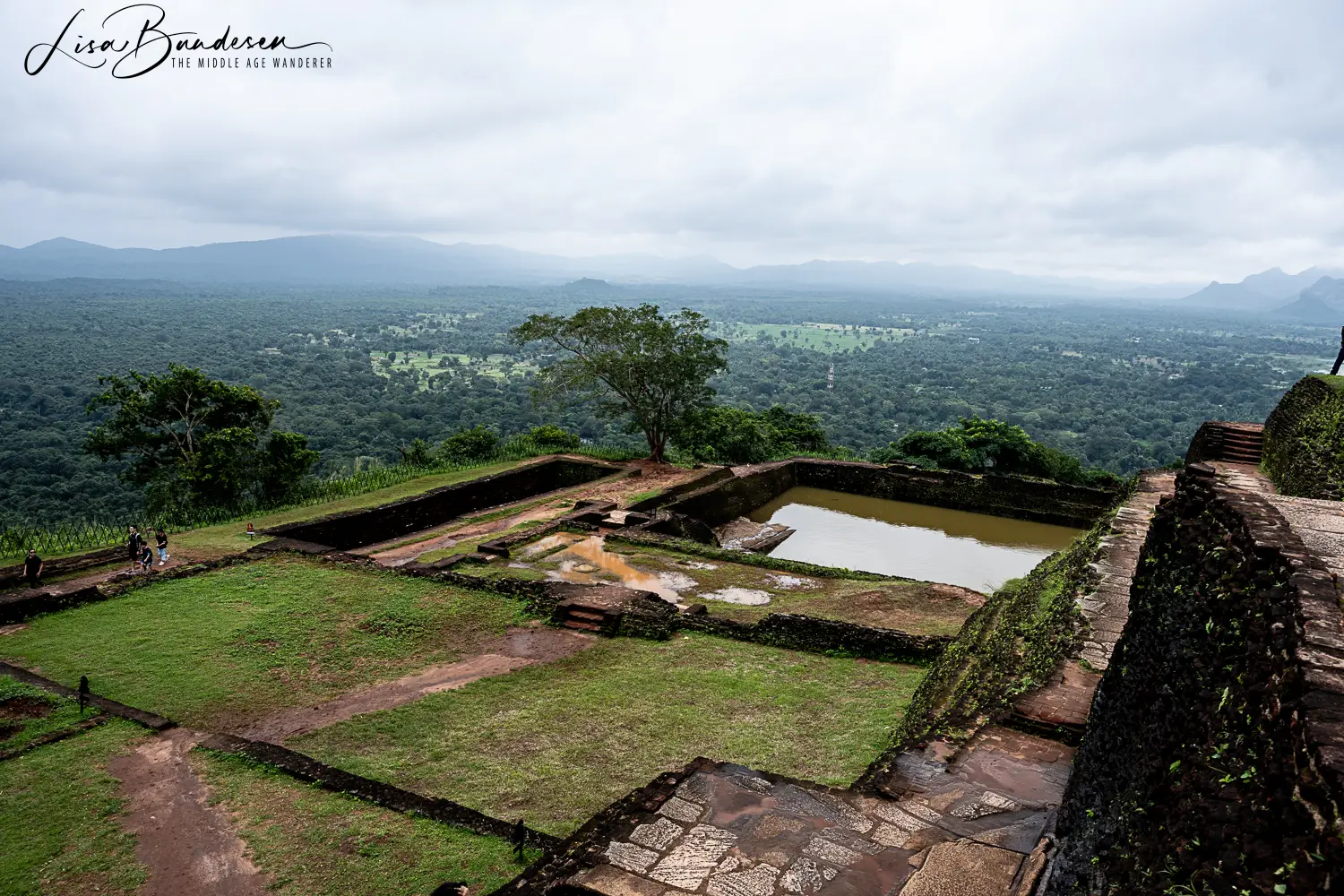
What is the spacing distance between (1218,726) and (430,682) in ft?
24.3

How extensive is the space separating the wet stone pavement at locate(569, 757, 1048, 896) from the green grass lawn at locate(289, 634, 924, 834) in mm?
952

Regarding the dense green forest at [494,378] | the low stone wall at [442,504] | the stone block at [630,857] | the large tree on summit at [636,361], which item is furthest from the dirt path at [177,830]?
the dense green forest at [494,378]

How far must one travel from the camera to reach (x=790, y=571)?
12.9m

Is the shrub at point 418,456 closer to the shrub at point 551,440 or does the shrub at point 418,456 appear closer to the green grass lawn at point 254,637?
the shrub at point 551,440

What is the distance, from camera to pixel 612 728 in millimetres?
7125

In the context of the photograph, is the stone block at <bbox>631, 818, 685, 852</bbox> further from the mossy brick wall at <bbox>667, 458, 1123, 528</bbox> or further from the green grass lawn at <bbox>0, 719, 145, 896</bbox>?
the mossy brick wall at <bbox>667, 458, 1123, 528</bbox>

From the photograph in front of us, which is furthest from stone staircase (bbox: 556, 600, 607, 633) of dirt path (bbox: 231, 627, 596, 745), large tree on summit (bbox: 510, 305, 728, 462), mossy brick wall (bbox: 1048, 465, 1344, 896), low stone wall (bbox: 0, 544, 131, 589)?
large tree on summit (bbox: 510, 305, 728, 462)

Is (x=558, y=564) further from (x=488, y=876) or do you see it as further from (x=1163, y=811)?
(x=1163, y=811)

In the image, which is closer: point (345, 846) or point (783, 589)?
point (345, 846)

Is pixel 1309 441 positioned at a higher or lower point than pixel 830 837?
higher

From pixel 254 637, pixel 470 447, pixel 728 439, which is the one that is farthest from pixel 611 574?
pixel 728 439

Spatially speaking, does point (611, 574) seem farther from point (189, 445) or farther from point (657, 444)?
point (189, 445)

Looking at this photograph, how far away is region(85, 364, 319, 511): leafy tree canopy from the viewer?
55.7 feet

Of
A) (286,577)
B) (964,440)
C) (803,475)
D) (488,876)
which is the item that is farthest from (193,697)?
(964,440)
